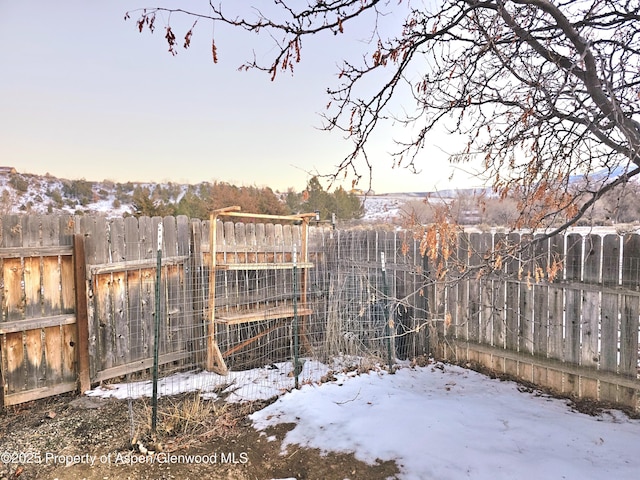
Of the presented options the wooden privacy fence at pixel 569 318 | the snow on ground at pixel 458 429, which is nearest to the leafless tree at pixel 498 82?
the wooden privacy fence at pixel 569 318

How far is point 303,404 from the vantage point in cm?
356

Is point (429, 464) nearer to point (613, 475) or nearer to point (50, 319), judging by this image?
point (613, 475)

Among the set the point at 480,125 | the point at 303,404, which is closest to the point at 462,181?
the point at 480,125

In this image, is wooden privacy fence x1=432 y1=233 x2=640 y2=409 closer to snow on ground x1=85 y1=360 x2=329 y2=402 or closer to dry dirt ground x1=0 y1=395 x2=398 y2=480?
dry dirt ground x1=0 y1=395 x2=398 y2=480

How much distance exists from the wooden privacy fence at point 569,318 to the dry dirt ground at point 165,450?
1591 millimetres

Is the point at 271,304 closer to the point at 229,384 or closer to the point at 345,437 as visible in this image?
the point at 229,384

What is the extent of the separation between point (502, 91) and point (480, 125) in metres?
0.47

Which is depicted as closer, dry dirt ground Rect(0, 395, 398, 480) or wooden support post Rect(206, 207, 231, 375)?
dry dirt ground Rect(0, 395, 398, 480)

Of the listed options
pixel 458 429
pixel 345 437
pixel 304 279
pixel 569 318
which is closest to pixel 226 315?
pixel 304 279

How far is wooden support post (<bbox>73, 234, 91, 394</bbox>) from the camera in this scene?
410 cm

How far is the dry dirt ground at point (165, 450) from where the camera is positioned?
2555mm

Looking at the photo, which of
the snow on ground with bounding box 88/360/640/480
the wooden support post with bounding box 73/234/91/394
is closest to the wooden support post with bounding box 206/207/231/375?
the snow on ground with bounding box 88/360/640/480

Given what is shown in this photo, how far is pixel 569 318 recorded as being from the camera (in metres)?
3.75

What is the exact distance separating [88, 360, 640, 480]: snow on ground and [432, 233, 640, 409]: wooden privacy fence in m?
0.30
